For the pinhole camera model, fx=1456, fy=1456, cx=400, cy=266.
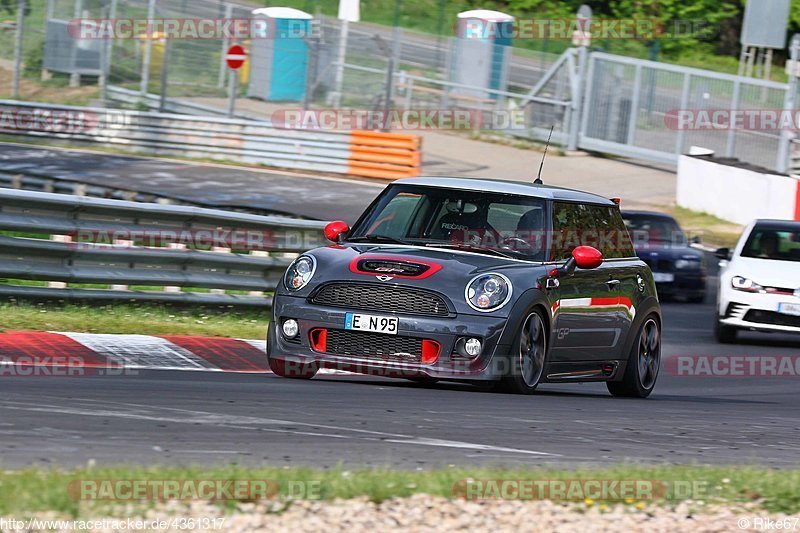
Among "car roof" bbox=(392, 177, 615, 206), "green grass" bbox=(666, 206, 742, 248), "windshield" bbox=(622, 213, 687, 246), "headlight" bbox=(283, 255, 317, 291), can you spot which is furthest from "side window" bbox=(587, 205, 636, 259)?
"green grass" bbox=(666, 206, 742, 248)

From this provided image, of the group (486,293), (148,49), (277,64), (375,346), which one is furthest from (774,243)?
(148,49)

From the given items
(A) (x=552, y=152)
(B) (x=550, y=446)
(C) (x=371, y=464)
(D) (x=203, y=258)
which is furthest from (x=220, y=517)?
(A) (x=552, y=152)

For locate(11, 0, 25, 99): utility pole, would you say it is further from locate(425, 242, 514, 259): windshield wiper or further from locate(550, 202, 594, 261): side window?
locate(425, 242, 514, 259): windshield wiper

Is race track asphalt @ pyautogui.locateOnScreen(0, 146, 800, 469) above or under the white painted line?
above

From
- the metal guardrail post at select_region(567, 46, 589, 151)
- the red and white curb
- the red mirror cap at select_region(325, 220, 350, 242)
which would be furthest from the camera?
the metal guardrail post at select_region(567, 46, 589, 151)

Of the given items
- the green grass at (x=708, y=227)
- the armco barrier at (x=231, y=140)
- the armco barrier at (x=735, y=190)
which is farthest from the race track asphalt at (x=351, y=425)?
the armco barrier at (x=231, y=140)

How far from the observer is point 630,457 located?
7.17m

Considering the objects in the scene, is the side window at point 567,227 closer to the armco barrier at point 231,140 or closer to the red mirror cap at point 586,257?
the red mirror cap at point 586,257

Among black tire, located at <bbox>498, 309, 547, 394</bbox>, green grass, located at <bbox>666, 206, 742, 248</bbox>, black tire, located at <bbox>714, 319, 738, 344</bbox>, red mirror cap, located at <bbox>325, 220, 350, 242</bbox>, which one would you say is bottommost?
black tire, located at <bbox>714, 319, 738, 344</bbox>

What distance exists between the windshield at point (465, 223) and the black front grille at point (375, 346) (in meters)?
0.95

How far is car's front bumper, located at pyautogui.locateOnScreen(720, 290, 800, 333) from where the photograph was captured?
52.7 feet

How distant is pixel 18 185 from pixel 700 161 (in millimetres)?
15219

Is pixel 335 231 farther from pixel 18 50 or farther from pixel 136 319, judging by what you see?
pixel 18 50

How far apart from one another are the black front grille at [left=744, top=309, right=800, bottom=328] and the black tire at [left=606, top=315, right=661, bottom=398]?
16.4 feet
